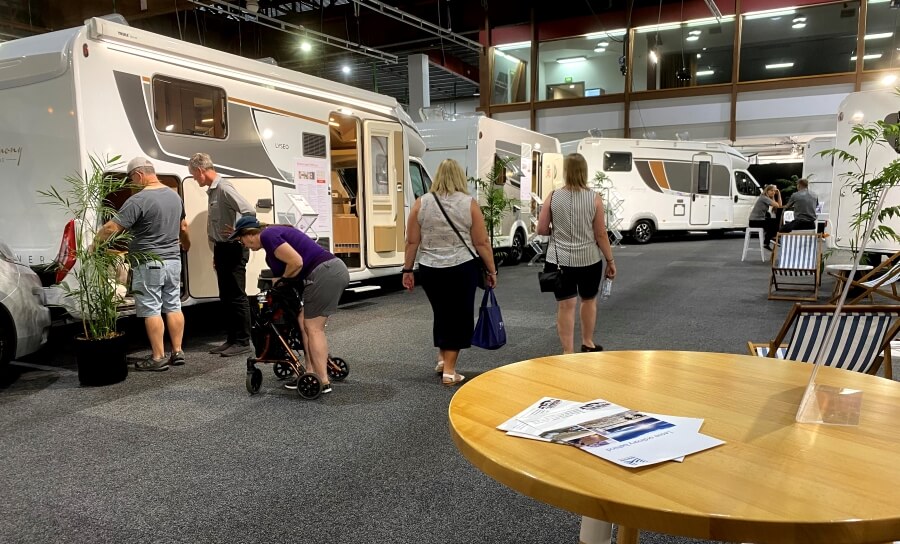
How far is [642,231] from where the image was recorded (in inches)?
583

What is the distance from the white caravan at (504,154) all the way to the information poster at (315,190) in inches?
142

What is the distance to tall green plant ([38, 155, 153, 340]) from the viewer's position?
399cm

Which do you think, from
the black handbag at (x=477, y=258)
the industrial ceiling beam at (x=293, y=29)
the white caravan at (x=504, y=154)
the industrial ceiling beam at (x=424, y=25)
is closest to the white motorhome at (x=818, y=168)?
the white caravan at (x=504, y=154)

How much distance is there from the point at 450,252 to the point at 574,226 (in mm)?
834

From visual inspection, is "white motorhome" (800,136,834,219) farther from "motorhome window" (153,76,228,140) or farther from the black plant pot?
the black plant pot

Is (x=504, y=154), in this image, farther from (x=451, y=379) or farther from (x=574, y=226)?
(x=451, y=379)

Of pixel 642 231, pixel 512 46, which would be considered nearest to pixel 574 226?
pixel 642 231

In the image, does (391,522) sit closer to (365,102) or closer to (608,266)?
(608,266)

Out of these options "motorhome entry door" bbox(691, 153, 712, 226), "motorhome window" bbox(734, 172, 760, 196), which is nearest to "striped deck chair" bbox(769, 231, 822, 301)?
"motorhome entry door" bbox(691, 153, 712, 226)

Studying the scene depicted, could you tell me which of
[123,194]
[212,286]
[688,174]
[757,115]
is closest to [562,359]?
[212,286]

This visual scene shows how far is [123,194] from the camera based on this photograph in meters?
5.14

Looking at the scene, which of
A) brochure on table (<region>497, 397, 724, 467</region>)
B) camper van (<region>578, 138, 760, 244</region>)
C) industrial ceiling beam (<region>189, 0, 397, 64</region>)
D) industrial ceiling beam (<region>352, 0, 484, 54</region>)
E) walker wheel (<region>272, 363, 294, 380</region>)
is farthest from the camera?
camper van (<region>578, 138, 760, 244</region>)

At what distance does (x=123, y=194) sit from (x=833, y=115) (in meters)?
15.2

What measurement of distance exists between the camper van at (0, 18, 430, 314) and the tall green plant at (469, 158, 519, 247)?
302 centimetres
